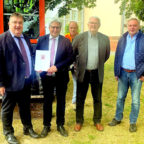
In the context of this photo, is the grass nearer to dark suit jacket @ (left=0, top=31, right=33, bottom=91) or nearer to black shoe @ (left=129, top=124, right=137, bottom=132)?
black shoe @ (left=129, top=124, right=137, bottom=132)

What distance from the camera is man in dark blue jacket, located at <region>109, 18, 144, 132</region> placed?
366 centimetres

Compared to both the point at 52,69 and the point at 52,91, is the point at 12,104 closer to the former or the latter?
the point at 52,91

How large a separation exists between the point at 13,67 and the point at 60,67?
715 mm

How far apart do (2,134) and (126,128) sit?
230 centimetres

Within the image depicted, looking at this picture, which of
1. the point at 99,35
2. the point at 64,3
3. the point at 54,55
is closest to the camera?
the point at 54,55

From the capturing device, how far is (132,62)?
3738mm

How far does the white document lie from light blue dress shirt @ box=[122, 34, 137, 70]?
137 cm

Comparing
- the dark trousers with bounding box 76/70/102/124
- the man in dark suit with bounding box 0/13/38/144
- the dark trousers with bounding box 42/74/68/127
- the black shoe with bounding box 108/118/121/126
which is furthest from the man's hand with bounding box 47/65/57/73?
the black shoe with bounding box 108/118/121/126

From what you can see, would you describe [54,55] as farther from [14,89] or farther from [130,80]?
[130,80]

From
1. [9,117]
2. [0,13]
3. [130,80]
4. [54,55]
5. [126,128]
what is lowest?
Result: [126,128]

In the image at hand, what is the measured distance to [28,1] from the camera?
18.2 ft

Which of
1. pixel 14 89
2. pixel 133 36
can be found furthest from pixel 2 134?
pixel 133 36

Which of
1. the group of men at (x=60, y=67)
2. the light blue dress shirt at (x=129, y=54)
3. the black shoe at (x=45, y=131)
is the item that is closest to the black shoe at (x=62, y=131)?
the group of men at (x=60, y=67)

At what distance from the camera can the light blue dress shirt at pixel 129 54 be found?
3717mm
